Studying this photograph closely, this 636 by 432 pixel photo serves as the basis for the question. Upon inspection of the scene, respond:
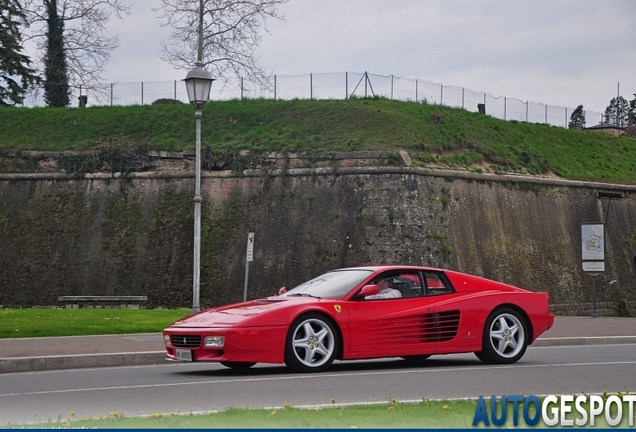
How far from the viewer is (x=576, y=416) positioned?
789 centimetres

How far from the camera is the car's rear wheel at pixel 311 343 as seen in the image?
1222 cm

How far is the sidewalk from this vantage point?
45.8ft

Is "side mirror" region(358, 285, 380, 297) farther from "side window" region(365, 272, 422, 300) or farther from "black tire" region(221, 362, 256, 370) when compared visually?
"black tire" region(221, 362, 256, 370)

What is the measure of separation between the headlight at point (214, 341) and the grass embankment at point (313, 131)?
2331cm

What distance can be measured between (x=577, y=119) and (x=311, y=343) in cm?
4544

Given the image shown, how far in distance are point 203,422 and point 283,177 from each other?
90.0ft

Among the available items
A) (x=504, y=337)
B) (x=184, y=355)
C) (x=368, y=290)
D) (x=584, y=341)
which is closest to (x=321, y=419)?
(x=184, y=355)

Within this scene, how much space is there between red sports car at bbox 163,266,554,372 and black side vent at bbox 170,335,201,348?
0.01m

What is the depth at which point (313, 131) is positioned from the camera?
36844 mm

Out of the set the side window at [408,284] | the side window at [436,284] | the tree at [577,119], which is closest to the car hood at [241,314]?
the side window at [408,284]

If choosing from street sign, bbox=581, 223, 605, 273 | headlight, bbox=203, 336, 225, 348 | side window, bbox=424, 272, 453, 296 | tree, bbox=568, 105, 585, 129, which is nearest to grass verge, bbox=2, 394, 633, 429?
headlight, bbox=203, 336, 225, 348

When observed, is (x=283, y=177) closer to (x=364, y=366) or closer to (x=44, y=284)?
(x=44, y=284)

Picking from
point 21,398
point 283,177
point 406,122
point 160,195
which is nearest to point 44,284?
point 160,195

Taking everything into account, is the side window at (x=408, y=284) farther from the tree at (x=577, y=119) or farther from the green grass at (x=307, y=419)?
the tree at (x=577, y=119)
